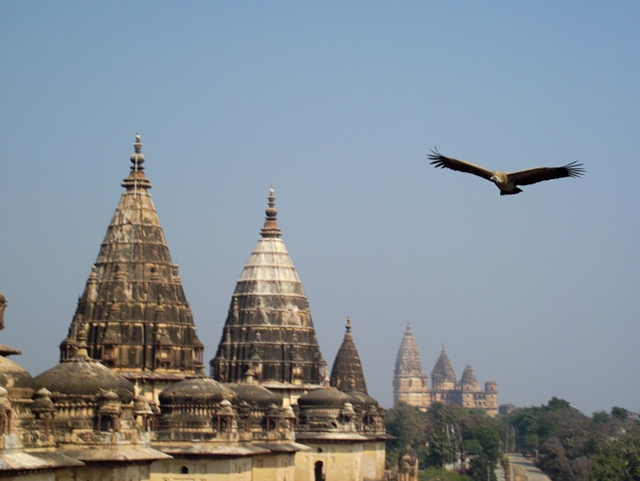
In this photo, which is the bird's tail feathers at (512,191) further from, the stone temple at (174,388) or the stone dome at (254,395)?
the stone dome at (254,395)

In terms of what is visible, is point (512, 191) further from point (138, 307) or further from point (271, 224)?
point (271, 224)

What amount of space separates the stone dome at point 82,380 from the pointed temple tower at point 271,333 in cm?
3083

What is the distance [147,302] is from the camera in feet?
234

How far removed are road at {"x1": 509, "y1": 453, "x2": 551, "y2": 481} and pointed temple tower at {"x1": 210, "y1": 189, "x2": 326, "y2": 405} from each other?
53.2 metres

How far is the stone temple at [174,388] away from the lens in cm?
5312

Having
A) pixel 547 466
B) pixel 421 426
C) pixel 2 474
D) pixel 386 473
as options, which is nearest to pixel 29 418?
pixel 2 474

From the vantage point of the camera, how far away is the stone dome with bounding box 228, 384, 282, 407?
7450cm

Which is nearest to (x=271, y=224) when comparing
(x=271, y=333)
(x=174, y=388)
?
(x=271, y=333)

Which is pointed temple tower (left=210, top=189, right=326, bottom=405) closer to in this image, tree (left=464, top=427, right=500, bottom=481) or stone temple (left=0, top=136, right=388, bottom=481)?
stone temple (left=0, top=136, right=388, bottom=481)

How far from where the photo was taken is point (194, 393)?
6550 centimetres

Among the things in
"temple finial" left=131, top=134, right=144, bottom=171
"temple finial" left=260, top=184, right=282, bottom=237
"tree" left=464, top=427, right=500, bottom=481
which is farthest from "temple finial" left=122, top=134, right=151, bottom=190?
"tree" left=464, top=427, right=500, bottom=481

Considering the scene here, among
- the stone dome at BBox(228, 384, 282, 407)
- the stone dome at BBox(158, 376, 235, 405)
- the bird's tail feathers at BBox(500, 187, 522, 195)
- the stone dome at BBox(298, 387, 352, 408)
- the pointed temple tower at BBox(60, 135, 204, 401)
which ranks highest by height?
the pointed temple tower at BBox(60, 135, 204, 401)

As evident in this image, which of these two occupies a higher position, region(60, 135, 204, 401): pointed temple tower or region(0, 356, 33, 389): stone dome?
region(60, 135, 204, 401): pointed temple tower

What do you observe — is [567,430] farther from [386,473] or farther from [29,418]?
[29,418]
